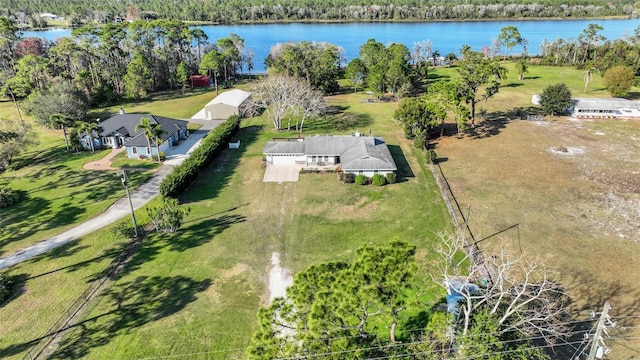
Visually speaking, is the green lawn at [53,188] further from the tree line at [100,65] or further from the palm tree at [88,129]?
the tree line at [100,65]

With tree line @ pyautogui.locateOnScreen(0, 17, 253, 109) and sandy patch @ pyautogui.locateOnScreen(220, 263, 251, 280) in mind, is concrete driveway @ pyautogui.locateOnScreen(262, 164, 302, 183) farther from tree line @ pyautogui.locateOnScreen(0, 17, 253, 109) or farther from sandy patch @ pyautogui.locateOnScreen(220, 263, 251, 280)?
tree line @ pyautogui.locateOnScreen(0, 17, 253, 109)

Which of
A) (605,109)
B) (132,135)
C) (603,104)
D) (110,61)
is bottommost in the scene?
(605,109)

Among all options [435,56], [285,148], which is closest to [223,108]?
[285,148]

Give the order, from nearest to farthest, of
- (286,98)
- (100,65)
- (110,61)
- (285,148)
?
(285,148) → (286,98) → (100,65) → (110,61)

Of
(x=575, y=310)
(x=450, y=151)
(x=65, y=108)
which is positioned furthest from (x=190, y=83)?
(x=575, y=310)

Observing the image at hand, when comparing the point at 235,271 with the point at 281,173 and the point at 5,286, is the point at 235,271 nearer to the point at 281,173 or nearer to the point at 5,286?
the point at 5,286

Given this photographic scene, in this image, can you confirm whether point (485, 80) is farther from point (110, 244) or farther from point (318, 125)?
point (110, 244)
